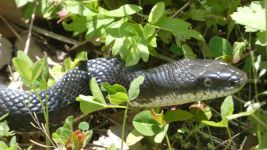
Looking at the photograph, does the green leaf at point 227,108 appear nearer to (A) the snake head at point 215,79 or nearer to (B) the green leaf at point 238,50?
(A) the snake head at point 215,79

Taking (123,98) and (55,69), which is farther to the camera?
(55,69)

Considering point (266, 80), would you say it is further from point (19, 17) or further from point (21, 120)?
point (19, 17)

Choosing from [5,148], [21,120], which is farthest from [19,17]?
[5,148]

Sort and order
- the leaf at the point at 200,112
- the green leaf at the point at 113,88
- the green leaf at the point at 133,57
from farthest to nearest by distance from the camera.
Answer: the green leaf at the point at 133,57 → the leaf at the point at 200,112 → the green leaf at the point at 113,88

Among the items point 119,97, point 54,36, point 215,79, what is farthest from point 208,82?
point 54,36

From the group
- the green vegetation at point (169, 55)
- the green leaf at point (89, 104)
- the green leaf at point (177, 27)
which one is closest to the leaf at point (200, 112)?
the green vegetation at point (169, 55)

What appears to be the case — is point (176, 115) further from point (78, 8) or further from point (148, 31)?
point (78, 8)

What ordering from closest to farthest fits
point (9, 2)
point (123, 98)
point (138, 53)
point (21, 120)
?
point (123, 98) → point (138, 53) → point (21, 120) → point (9, 2)
